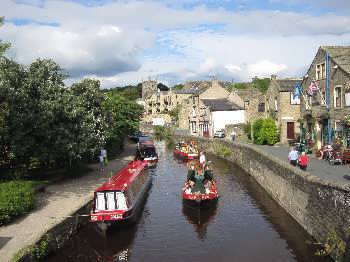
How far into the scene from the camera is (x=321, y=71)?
36.7 m

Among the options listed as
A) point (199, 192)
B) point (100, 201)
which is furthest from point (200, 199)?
point (100, 201)

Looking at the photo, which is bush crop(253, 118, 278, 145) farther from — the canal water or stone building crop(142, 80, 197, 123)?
stone building crop(142, 80, 197, 123)

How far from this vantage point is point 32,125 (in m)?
27.7

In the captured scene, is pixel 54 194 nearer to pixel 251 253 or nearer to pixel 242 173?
pixel 251 253

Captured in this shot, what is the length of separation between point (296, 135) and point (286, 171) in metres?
21.6

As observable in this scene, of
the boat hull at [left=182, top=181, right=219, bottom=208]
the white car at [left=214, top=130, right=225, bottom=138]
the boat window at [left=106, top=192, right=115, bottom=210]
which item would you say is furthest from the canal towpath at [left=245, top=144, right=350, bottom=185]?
the white car at [left=214, top=130, right=225, bottom=138]

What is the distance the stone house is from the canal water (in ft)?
121

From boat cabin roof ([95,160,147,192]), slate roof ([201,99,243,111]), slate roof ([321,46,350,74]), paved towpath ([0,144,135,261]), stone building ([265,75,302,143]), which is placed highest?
slate roof ([321,46,350,74])

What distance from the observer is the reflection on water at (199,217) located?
2372cm

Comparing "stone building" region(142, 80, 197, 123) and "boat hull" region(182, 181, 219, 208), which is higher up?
"stone building" region(142, 80, 197, 123)

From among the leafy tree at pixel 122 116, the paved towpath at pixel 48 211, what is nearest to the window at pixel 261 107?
the leafy tree at pixel 122 116

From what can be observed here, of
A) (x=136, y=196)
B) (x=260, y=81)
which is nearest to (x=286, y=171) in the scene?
(x=136, y=196)

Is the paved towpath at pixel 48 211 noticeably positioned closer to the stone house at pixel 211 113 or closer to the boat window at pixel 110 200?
the boat window at pixel 110 200

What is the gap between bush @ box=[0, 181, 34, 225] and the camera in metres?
19.8
